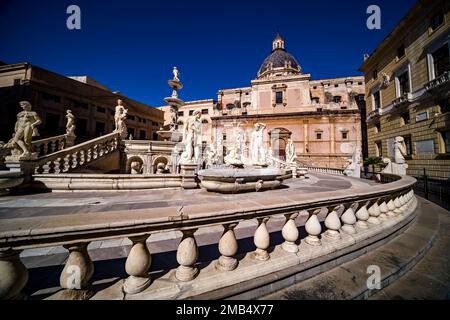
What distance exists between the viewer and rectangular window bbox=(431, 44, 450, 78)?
1166cm

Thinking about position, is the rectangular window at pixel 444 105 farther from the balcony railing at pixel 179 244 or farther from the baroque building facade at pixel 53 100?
the baroque building facade at pixel 53 100

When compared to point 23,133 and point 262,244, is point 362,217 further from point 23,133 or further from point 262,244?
point 23,133

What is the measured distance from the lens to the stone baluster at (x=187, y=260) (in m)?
1.37

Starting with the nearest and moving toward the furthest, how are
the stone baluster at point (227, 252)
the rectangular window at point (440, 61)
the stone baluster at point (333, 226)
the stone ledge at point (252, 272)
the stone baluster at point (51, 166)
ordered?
the stone ledge at point (252, 272), the stone baluster at point (227, 252), the stone baluster at point (333, 226), the stone baluster at point (51, 166), the rectangular window at point (440, 61)

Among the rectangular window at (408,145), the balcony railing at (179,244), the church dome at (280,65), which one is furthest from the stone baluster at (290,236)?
the church dome at (280,65)

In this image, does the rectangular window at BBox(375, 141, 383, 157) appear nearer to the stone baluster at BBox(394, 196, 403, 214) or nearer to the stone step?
the stone baluster at BBox(394, 196, 403, 214)

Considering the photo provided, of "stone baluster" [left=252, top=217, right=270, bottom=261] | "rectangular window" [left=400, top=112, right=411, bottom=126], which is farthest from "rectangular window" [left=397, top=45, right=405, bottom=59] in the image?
"stone baluster" [left=252, top=217, right=270, bottom=261]

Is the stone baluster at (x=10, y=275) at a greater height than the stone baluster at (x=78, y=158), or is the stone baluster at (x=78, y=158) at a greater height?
the stone baluster at (x=78, y=158)

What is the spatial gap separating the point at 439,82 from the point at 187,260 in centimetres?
1921

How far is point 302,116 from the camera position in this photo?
26500mm

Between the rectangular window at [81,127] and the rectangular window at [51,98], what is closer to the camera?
the rectangular window at [51,98]

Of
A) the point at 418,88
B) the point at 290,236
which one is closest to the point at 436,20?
the point at 418,88

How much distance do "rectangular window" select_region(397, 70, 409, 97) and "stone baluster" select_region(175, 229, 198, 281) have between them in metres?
21.7

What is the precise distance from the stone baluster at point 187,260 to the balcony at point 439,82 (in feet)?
61.0
